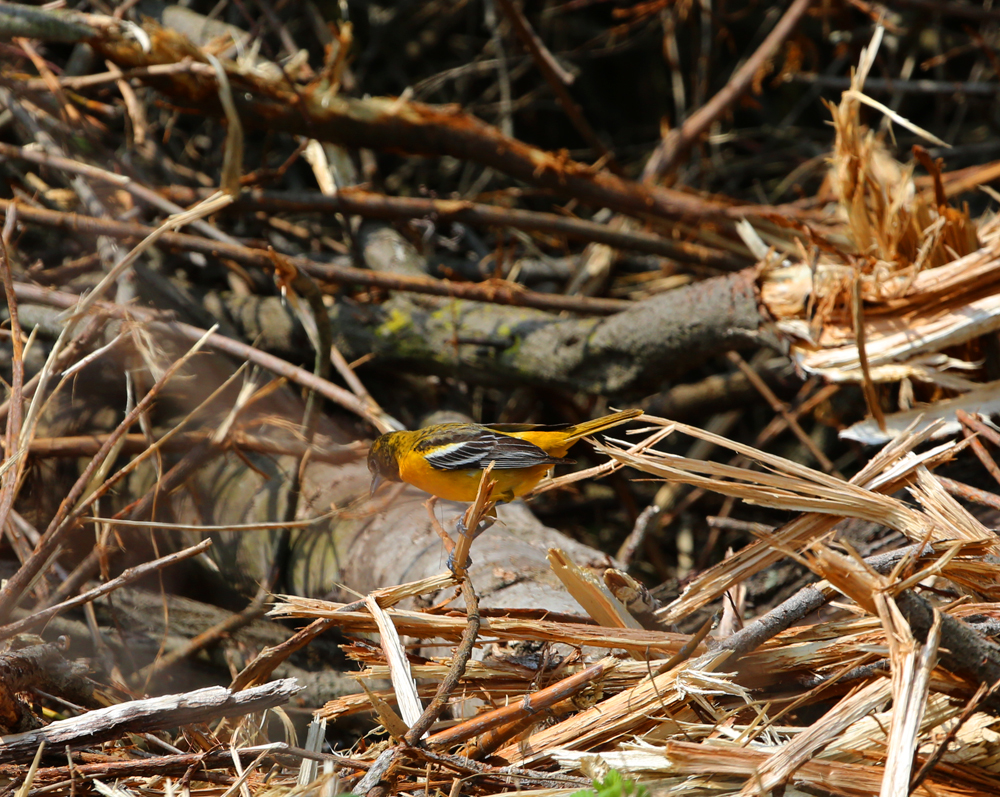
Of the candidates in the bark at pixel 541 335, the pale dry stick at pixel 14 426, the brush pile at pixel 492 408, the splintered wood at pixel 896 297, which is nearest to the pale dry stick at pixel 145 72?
the brush pile at pixel 492 408

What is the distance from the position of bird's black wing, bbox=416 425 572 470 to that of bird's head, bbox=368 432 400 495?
0.39ft

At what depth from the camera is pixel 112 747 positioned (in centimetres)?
205

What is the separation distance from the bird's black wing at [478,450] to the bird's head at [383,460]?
120 mm

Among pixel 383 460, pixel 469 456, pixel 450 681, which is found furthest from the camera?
pixel 383 460

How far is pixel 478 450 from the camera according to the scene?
320cm

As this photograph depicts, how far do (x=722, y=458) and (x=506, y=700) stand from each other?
3332mm

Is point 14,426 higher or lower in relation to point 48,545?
higher

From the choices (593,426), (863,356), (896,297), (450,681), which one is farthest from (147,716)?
(896,297)

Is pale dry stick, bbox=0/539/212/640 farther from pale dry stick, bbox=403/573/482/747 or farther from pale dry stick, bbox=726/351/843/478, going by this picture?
pale dry stick, bbox=726/351/843/478

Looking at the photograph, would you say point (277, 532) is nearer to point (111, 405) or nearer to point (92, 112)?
point (111, 405)

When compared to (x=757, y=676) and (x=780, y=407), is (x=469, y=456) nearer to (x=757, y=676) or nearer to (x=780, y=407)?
(x=757, y=676)

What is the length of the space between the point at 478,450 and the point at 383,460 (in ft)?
1.43

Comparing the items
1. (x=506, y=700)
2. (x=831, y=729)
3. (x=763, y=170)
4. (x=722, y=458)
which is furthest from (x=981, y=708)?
(x=763, y=170)

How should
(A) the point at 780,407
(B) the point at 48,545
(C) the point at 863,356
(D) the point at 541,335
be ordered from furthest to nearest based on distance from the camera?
(A) the point at 780,407 → (D) the point at 541,335 → (C) the point at 863,356 → (B) the point at 48,545
